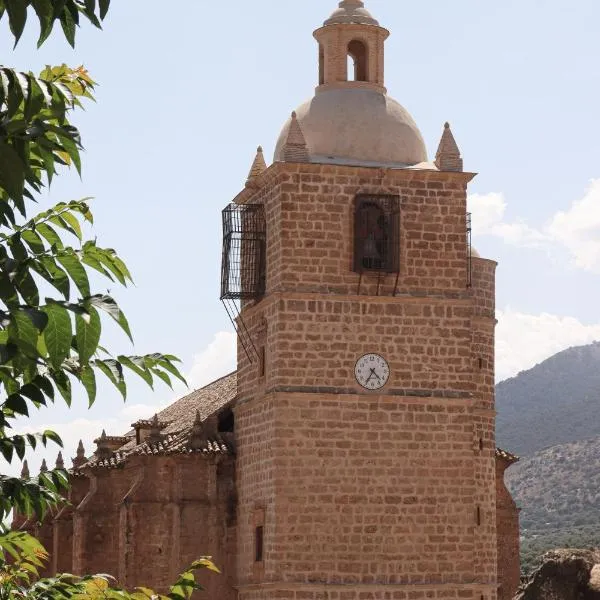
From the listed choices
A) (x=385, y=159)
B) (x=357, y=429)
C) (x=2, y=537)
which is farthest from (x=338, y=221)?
(x=2, y=537)

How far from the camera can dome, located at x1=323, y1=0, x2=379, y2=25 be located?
32.7 m

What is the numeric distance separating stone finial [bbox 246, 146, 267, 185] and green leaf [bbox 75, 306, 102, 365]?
26140 mm

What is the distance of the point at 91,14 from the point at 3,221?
0.91 metres

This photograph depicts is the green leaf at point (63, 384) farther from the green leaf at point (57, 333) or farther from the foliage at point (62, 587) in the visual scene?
the foliage at point (62, 587)

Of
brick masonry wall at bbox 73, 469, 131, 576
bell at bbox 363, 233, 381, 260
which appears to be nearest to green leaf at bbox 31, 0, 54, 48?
bell at bbox 363, 233, 381, 260

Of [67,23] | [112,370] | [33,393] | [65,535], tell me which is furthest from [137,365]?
[65,535]

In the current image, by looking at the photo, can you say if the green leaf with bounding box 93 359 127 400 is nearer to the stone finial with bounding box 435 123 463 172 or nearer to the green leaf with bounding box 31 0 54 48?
the green leaf with bounding box 31 0 54 48

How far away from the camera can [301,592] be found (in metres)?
29.8

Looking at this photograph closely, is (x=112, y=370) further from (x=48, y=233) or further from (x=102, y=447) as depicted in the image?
(x=102, y=447)

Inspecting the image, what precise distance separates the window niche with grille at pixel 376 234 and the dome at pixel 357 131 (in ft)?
3.29

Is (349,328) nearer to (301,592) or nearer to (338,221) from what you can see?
(338,221)

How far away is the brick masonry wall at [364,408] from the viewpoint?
30.0 meters

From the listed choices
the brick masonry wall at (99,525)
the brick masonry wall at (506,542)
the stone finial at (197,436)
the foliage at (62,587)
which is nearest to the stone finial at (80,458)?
the brick masonry wall at (99,525)

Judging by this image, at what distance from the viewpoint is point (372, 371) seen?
101 ft
